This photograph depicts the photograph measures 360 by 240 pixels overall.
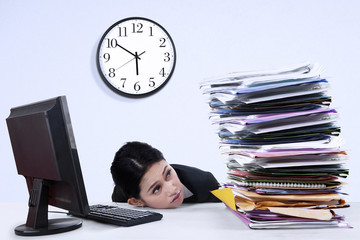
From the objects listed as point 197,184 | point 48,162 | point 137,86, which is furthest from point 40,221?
point 137,86

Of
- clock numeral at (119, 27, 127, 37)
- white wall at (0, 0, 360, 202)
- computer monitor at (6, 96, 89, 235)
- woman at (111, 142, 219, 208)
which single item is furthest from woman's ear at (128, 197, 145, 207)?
clock numeral at (119, 27, 127, 37)

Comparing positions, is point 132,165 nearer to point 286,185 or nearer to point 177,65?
point 286,185

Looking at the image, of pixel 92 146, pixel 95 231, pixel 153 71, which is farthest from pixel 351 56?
pixel 95 231

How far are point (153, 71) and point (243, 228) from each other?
199 cm

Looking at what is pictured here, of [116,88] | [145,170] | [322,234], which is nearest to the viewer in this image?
[322,234]

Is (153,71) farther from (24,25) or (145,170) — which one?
(145,170)

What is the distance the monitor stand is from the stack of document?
1.28ft

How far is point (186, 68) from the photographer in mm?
2762

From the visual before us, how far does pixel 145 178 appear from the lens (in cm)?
137

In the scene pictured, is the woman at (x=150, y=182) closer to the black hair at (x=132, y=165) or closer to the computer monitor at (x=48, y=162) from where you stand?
the black hair at (x=132, y=165)

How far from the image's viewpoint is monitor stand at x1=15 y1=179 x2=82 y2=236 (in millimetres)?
835

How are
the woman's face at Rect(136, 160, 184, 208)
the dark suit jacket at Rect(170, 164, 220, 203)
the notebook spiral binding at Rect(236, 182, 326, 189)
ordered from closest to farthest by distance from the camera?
the notebook spiral binding at Rect(236, 182, 326, 189)
the woman's face at Rect(136, 160, 184, 208)
the dark suit jacket at Rect(170, 164, 220, 203)

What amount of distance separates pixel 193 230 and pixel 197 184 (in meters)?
0.66

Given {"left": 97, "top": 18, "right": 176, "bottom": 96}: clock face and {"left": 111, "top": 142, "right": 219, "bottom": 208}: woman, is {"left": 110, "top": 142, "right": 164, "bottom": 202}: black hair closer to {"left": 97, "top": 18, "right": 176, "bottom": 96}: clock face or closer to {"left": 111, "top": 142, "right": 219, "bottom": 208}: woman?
{"left": 111, "top": 142, "right": 219, "bottom": 208}: woman
